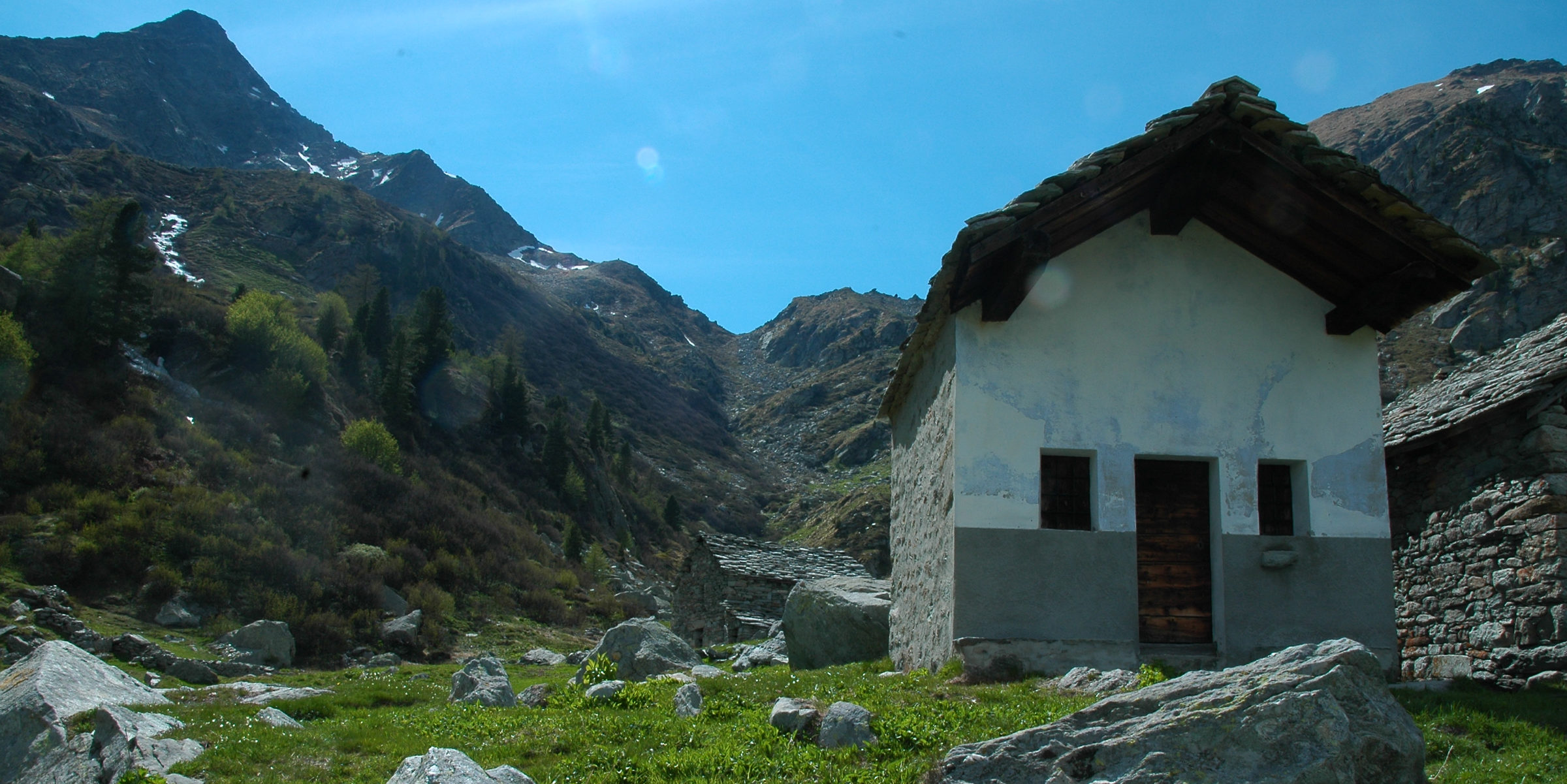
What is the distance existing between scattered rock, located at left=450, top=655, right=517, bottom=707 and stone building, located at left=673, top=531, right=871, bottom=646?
16.8 meters

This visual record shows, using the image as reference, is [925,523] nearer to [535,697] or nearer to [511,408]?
[535,697]

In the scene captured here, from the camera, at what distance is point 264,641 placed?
21672 millimetres

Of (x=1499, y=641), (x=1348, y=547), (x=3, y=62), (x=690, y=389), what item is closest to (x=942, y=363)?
(x=1348, y=547)

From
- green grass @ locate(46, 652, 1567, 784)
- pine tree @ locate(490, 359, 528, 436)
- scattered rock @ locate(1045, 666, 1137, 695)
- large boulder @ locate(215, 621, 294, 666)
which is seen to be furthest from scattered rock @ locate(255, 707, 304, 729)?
pine tree @ locate(490, 359, 528, 436)

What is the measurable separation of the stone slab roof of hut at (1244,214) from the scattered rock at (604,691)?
5.63m

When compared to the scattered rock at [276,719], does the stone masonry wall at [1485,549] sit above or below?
above

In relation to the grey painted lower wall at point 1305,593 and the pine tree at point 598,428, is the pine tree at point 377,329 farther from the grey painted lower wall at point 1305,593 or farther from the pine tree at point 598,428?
the grey painted lower wall at point 1305,593

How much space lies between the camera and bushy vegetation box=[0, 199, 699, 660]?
25562mm

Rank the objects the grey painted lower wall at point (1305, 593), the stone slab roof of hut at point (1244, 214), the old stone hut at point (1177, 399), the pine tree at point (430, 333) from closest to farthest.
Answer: the stone slab roof of hut at point (1244, 214), the old stone hut at point (1177, 399), the grey painted lower wall at point (1305, 593), the pine tree at point (430, 333)

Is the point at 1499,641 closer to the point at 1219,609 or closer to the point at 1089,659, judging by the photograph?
the point at 1219,609

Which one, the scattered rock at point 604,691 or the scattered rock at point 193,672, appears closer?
the scattered rock at point 604,691

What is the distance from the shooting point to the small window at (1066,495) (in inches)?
415

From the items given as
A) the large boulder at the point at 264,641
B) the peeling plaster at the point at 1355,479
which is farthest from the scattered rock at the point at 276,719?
the large boulder at the point at 264,641

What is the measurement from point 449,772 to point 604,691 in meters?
4.32
